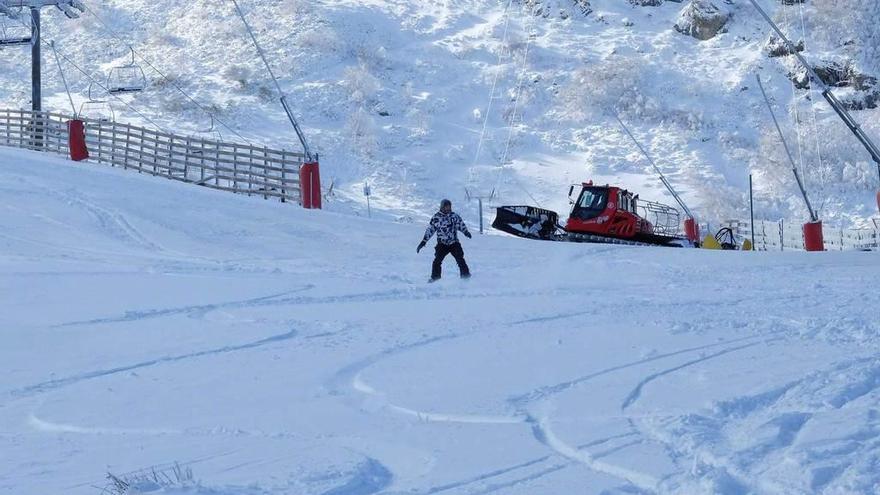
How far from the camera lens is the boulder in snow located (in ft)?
168

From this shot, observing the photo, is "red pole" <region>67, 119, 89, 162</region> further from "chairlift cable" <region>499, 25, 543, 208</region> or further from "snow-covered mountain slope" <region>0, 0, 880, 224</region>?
"chairlift cable" <region>499, 25, 543, 208</region>

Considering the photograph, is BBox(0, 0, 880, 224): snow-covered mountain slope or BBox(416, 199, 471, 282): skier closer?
BBox(416, 199, 471, 282): skier

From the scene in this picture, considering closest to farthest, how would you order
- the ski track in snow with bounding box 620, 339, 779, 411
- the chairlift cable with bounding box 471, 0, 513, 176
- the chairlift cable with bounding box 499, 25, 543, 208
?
the ski track in snow with bounding box 620, 339, 779, 411, the chairlift cable with bounding box 499, 25, 543, 208, the chairlift cable with bounding box 471, 0, 513, 176

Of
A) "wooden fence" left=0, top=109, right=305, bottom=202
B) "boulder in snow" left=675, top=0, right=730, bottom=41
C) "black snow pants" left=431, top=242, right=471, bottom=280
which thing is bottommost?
"black snow pants" left=431, top=242, right=471, bottom=280

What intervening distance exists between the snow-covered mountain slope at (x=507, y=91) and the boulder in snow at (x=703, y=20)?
439mm

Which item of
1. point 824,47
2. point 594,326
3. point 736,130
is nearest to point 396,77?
point 736,130

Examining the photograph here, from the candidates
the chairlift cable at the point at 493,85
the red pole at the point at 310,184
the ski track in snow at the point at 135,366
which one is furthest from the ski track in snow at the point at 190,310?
the chairlift cable at the point at 493,85

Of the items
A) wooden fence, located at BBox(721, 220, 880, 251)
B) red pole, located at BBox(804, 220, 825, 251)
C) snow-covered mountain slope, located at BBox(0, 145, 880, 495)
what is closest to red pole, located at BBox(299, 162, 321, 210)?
snow-covered mountain slope, located at BBox(0, 145, 880, 495)

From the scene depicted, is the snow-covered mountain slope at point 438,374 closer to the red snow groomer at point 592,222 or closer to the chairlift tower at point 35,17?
the red snow groomer at point 592,222

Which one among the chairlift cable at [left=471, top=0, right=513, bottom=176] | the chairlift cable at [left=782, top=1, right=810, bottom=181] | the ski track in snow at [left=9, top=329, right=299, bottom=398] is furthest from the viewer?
the chairlift cable at [left=471, top=0, right=513, bottom=176]

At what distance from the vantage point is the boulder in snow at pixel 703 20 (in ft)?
168

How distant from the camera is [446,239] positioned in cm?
1599

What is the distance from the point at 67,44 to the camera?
55.7 meters

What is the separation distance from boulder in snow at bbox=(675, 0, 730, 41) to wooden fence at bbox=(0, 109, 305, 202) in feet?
81.7
